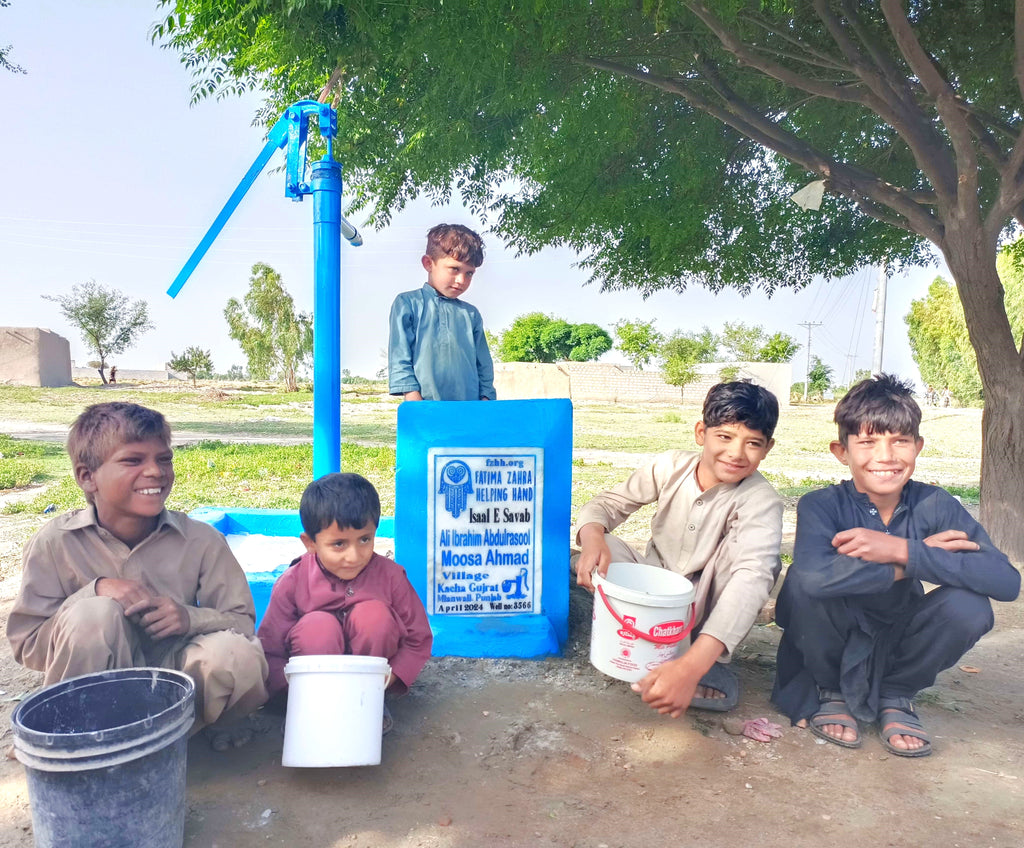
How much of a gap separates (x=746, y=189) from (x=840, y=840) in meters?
5.58

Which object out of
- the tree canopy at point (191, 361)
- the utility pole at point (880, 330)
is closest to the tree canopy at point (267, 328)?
the tree canopy at point (191, 361)

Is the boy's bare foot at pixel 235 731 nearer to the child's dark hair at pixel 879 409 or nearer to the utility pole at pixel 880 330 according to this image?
the child's dark hair at pixel 879 409

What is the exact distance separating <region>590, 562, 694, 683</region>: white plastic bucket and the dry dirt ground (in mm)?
267

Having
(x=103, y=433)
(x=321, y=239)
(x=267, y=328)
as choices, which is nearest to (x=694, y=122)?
(x=321, y=239)

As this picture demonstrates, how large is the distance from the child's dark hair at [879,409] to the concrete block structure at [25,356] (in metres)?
37.7

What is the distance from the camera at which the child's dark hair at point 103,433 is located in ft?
Answer: 6.47

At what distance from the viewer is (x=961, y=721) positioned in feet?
8.16

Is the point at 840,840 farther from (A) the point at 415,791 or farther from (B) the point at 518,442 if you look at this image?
(B) the point at 518,442

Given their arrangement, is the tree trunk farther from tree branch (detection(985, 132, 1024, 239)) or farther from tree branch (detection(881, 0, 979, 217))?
tree branch (detection(881, 0, 979, 217))

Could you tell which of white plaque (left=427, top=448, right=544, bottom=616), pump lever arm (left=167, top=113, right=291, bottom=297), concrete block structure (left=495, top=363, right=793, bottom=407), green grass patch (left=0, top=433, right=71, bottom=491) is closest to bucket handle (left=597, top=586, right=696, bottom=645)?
white plaque (left=427, top=448, right=544, bottom=616)

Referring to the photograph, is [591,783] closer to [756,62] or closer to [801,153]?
[756,62]

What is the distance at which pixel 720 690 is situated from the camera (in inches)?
99.2

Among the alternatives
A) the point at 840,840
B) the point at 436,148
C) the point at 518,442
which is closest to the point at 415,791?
the point at 840,840

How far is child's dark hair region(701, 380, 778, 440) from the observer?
2.44 meters
